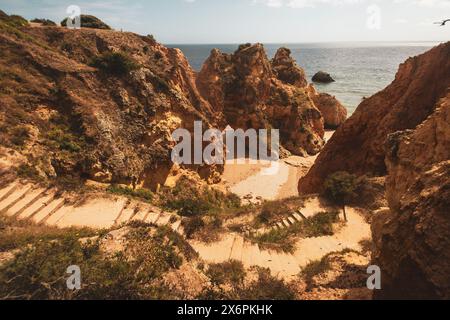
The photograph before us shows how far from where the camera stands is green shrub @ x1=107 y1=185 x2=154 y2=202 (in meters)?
17.3

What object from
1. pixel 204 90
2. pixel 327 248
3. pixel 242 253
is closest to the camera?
pixel 242 253

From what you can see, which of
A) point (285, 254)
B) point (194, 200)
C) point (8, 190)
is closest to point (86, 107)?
point (8, 190)

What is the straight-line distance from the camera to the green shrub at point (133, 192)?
17312 mm

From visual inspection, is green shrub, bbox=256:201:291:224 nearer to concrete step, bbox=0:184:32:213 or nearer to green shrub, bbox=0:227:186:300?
green shrub, bbox=0:227:186:300

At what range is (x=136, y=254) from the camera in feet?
29.5

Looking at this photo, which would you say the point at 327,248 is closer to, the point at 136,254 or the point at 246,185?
the point at 136,254

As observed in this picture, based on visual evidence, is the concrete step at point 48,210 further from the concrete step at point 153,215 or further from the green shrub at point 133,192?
the concrete step at point 153,215

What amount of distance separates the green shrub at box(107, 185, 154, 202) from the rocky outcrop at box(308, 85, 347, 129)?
125ft

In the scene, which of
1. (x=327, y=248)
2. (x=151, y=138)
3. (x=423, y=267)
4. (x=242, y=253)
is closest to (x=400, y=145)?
(x=423, y=267)

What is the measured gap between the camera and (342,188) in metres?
18.3

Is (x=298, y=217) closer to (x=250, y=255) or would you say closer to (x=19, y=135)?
(x=250, y=255)

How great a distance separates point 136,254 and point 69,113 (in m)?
14.7

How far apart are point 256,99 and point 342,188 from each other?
73.8 ft

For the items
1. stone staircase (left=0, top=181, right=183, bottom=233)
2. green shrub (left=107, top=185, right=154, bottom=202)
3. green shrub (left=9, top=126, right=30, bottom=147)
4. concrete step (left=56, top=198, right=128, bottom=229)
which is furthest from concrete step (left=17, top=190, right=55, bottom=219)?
green shrub (left=9, top=126, right=30, bottom=147)
